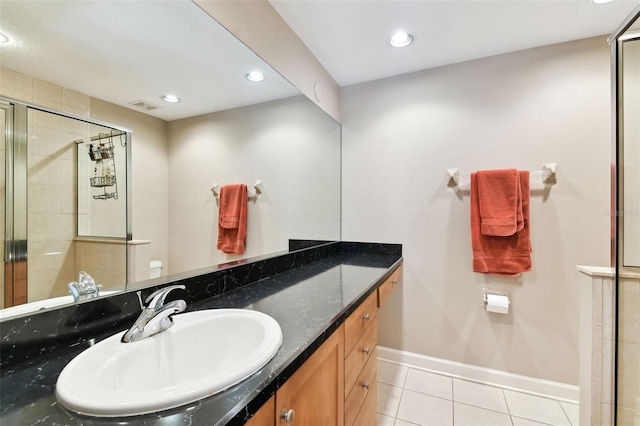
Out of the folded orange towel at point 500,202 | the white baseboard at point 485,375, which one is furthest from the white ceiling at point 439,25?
the white baseboard at point 485,375

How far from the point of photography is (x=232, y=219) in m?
1.32

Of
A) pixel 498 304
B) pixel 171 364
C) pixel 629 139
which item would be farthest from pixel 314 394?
pixel 629 139

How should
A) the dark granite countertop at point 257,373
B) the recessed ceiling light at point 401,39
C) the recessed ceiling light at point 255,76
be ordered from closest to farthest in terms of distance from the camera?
1. the dark granite countertop at point 257,373
2. the recessed ceiling light at point 255,76
3. the recessed ceiling light at point 401,39

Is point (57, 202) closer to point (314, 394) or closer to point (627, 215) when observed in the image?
point (314, 394)

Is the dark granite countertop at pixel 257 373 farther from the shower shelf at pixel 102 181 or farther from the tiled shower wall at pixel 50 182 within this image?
the shower shelf at pixel 102 181

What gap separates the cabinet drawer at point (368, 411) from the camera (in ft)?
4.04

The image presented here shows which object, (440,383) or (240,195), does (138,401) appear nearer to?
(240,195)

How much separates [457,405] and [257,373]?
1785 mm

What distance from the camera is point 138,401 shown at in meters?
0.48

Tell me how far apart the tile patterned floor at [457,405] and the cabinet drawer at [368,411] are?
0.91 feet

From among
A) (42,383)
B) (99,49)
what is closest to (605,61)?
(99,49)

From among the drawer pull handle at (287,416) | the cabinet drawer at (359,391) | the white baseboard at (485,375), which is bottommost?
the white baseboard at (485,375)

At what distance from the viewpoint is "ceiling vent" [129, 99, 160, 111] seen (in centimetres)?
90

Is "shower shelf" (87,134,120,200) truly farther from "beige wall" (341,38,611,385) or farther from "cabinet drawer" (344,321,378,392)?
"beige wall" (341,38,611,385)
